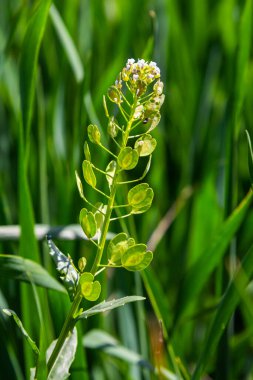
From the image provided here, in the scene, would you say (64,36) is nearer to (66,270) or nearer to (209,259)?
(209,259)

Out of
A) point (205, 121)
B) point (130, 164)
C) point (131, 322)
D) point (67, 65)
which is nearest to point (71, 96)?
point (67, 65)

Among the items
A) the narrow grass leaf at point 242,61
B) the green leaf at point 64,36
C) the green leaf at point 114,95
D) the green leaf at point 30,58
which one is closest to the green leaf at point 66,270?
the green leaf at point 114,95

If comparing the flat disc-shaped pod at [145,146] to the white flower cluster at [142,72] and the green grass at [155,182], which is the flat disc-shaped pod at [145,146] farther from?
the green grass at [155,182]

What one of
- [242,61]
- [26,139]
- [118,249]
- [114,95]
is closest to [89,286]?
[118,249]

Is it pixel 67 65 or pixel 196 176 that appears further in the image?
pixel 196 176

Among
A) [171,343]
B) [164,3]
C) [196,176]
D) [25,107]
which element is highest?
[164,3]

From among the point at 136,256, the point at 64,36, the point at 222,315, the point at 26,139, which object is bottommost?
the point at 222,315

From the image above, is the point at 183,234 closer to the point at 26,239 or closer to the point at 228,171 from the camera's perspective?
the point at 228,171
